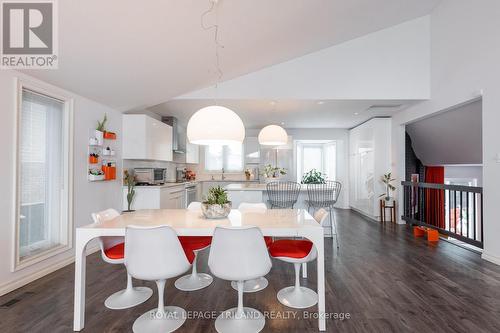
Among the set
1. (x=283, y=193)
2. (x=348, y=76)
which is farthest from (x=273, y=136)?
(x=348, y=76)

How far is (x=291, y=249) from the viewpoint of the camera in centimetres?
228

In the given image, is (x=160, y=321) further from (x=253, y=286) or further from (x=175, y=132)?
(x=175, y=132)

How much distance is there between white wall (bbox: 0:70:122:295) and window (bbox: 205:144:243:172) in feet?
11.3

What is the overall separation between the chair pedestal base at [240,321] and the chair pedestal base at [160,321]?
0.32 metres

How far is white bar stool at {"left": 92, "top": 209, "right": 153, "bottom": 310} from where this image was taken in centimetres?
220

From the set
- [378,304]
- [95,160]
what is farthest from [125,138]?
[378,304]

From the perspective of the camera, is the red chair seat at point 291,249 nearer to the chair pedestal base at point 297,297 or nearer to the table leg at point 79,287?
the chair pedestal base at point 297,297

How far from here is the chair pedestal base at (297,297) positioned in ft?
7.45

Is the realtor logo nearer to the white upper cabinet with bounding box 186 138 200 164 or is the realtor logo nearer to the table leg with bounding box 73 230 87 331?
the table leg with bounding box 73 230 87 331

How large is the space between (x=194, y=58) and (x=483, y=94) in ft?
13.0

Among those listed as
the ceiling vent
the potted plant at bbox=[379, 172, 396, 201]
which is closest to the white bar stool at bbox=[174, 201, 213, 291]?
the ceiling vent

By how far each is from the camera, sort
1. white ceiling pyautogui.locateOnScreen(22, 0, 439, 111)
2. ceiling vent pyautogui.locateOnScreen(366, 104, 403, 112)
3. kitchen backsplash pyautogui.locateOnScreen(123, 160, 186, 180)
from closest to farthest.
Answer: white ceiling pyautogui.locateOnScreen(22, 0, 439, 111) < kitchen backsplash pyautogui.locateOnScreen(123, 160, 186, 180) < ceiling vent pyautogui.locateOnScreen(366, 104, 403, 112)

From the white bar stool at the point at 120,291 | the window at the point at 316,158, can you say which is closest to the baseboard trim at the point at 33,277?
the white bar stool at the point at 120,291

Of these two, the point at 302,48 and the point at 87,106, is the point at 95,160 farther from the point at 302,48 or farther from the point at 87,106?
the point at 302,48
